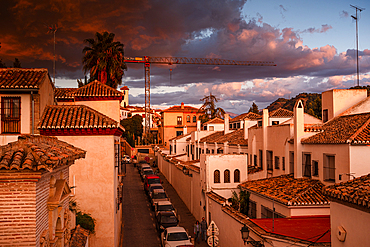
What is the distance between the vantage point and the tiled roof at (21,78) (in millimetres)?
14964

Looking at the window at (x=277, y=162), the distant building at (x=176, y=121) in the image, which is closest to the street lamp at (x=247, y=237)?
the window at (x=277, y=162)

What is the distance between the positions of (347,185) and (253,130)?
1848 cm

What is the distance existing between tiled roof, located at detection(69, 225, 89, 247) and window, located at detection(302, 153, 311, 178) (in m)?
13.4

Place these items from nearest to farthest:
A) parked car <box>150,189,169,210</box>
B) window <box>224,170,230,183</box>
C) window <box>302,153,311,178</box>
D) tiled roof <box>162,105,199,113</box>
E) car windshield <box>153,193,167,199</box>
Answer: window <box>302,153,311,178</box>
window <box>224,170,230,183</box>
parked car <box>150,189,169,210</box>
car windshield <box>153,193,167,199</box>
tiled roof <box>162,105,199,113</box>

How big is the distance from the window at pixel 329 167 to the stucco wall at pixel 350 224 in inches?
359

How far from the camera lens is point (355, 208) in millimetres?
8289

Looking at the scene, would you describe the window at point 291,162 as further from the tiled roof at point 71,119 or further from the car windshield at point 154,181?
the car windshield at point 154,181

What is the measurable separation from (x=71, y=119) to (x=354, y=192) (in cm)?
1290

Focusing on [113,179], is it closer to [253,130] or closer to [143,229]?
[143,229]

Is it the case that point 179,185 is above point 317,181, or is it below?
below

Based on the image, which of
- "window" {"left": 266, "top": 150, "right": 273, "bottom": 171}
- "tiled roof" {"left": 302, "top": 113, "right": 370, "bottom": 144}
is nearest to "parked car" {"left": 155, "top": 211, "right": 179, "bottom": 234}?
"window" {"left": 266, "top": 150, "right": 273, "bottom": 171}

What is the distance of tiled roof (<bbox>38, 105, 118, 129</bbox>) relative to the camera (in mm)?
15867

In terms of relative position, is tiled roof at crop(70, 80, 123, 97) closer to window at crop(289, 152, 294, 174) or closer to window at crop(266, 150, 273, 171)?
window at crop(289, 152, 294, 174)

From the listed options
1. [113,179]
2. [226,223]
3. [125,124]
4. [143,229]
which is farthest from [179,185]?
[125,124]
